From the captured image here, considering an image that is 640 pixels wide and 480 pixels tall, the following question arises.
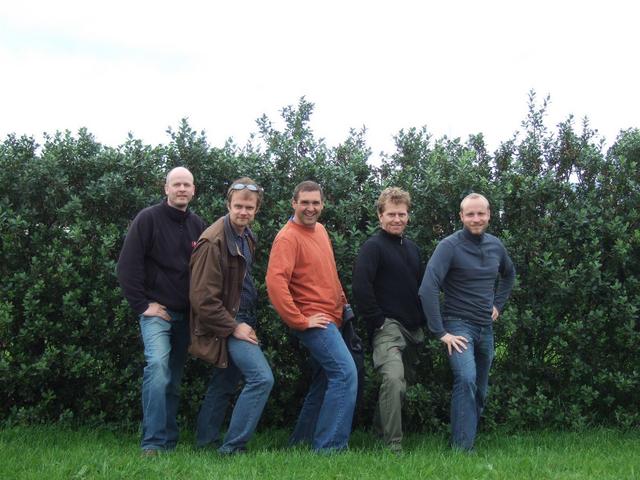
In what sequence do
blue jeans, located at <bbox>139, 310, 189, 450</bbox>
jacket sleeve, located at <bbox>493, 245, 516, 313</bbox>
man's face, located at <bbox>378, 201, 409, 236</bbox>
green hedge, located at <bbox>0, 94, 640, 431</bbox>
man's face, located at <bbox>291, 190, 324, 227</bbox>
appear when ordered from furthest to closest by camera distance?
1. green hedge, located at <bbox>0, 94, 640, 431</bbox>
2. jacket sleeve, located at <bbox>493, 245, 516, 313</bbox>
3. man's face, located at <bbox>378, 201, 409, 236</bbox>
4. man's face, located at <bbox>291, 190, 324, 227</bbox>
5. blue jeans, located at <bbox>139, 310, 189, 450</bbox>

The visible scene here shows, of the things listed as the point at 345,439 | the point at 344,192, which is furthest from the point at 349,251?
the point at 345,439

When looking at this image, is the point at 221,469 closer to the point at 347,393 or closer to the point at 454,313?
the point at 347,393

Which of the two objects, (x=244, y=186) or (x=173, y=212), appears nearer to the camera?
(x=244, y=186)

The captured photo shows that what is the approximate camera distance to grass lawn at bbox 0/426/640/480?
5012mm

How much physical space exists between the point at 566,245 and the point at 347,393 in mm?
2730

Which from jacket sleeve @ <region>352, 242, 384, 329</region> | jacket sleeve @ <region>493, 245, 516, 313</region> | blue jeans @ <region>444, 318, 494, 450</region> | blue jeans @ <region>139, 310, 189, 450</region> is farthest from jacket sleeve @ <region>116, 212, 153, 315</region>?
jacket sleeve @ <region>493, 245, 516, 313</region>

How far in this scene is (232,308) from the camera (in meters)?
5.48

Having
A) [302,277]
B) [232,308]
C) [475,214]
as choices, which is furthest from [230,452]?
[475,214]

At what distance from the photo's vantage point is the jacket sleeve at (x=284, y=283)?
17.7ft

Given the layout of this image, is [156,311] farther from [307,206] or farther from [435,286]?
[435,286]

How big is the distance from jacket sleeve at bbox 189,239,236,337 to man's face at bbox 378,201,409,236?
1465mm

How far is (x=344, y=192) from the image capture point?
22.6ft

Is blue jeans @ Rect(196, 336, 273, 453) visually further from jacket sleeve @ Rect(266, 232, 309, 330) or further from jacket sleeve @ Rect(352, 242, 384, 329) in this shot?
jacket sleeve @ Rect(352, 242, 384, 329)

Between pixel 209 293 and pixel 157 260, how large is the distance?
0.63 m
